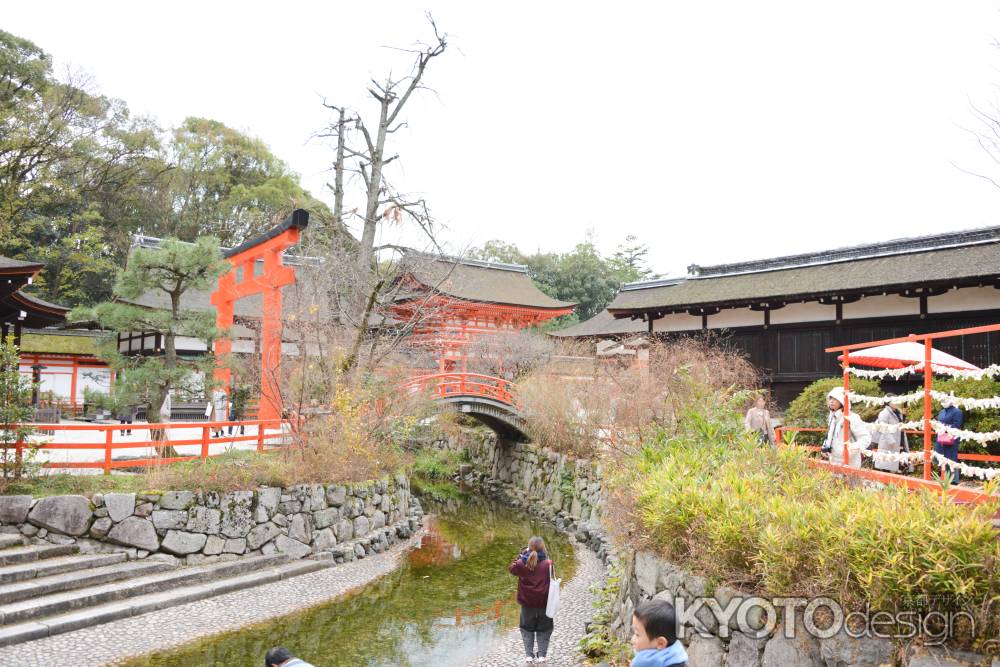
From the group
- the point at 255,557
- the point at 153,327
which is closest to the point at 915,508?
the point at 255,557

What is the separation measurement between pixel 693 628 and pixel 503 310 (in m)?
21.6

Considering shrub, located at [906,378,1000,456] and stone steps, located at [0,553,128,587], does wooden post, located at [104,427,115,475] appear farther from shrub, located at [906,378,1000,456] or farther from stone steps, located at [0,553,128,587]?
shrub, located at [906,378,1000,456]

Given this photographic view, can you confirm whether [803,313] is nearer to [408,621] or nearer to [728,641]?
[408,621]

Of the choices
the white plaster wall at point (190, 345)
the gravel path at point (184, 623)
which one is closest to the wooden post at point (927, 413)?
the gravel path at point (184, 623)

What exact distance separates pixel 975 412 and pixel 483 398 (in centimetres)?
1175

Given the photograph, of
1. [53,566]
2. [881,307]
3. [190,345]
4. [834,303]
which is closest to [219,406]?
[190,345]

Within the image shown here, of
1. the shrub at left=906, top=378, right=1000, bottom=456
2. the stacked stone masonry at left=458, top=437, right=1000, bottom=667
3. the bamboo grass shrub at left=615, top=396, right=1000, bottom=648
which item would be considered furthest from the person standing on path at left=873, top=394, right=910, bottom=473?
the stacked stone masonry at left=458, top=437, right=1000, bottom=667

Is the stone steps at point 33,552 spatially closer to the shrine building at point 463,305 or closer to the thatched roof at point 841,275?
the shrine building at point 463,305

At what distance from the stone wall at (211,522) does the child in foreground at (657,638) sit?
29.4 feet

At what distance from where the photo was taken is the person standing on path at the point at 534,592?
23.4ft

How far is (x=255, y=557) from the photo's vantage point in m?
10.8

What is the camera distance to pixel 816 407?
13.7 m

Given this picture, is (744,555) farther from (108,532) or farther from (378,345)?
(378,345)

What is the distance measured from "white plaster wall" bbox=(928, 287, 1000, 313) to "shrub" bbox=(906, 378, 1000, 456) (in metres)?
4.45
